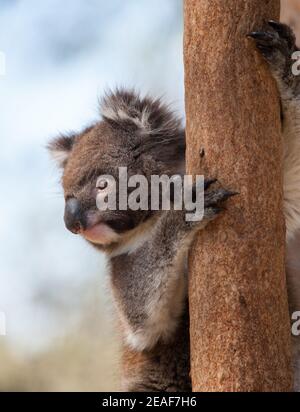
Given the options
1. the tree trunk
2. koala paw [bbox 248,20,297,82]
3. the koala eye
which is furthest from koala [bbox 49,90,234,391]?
koala paw [bbox 248,20,297,82]

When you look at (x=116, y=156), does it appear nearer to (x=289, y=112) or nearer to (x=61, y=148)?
(x=61, y=148)

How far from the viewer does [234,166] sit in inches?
109

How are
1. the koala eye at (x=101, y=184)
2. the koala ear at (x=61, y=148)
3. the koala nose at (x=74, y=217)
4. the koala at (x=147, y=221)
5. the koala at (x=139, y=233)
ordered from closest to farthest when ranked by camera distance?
the koala at (x=147, y=221), the koala at (x=139, y=233), the koala nose at (x=74, y=217), the koala eye at (x=101, y=184), the koala ear at (x=61, y=148)

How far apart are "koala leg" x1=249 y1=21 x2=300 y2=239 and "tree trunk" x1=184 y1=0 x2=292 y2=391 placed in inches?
2.2

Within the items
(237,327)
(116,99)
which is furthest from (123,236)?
(237,327)

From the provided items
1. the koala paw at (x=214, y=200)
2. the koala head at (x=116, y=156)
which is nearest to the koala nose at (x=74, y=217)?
the koala head at (x=116, y=156)

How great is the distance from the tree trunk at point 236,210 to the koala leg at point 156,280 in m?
0.15

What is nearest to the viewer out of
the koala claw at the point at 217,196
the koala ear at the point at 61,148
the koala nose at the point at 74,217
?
the koala claw at the point at 217,196

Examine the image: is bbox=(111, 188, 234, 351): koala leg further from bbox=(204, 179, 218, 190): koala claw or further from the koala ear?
the koala ear

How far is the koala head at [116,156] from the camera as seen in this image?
3.47 metres

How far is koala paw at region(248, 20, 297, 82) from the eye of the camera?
9.55 ft

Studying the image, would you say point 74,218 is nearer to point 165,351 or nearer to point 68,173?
point 68,173

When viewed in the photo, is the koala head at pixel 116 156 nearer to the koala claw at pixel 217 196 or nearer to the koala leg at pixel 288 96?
the koala leg at pixel 288 96

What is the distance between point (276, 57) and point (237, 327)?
3.82 ft
